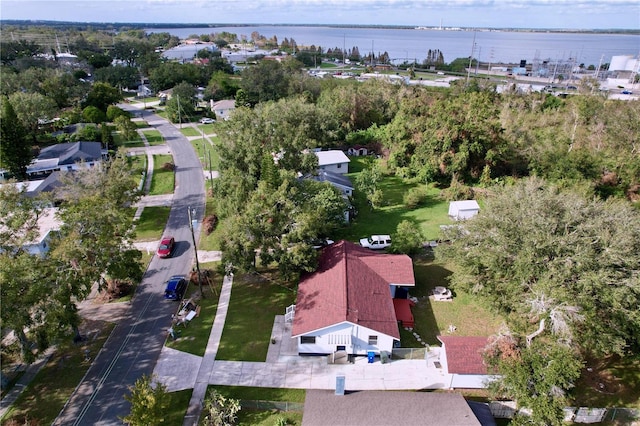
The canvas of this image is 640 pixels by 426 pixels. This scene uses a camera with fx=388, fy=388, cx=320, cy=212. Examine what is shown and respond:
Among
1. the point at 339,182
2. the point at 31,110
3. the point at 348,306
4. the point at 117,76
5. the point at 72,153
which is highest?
the point at 31,110

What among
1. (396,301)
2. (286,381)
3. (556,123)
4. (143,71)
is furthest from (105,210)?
(143,71)

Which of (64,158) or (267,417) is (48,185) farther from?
(267,417)

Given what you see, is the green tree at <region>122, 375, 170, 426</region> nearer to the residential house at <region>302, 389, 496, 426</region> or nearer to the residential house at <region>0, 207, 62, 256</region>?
the residential house at <region>302, 389, 496, 426</region>

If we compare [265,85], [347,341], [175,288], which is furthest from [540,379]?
[265,85]

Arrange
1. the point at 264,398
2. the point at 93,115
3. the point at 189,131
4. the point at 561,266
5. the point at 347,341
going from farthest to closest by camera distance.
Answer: the point at 189,131, the point at 93,115, the point at 347,341, the point at 264,398, the point at 561,266

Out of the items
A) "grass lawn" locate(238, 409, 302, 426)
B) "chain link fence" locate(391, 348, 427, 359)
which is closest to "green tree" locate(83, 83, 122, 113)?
"grass lawn" locate(238, 409, 302, 426)

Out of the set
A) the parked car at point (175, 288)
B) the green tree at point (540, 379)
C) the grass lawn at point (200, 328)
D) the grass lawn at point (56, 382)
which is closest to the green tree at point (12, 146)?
the parked car at point (175, 288)
